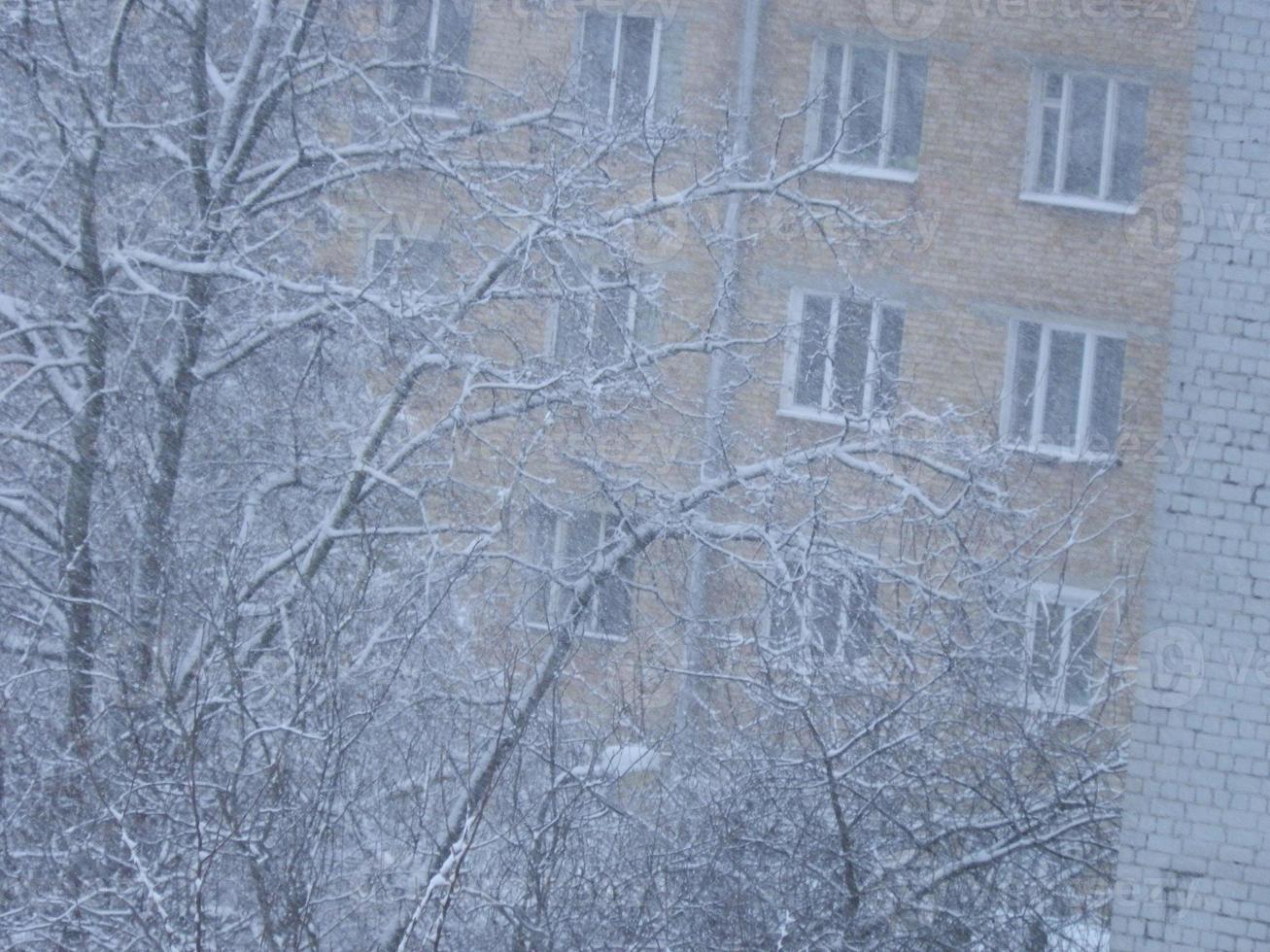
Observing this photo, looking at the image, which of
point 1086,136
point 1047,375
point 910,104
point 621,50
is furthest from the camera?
point 1086,136

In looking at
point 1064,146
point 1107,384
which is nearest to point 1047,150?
point 1064,146

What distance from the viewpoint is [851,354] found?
6.85 metres

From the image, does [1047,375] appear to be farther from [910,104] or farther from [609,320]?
[609,320]

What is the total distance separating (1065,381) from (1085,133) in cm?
163

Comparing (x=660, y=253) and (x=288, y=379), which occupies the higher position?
(x=660, y=253)

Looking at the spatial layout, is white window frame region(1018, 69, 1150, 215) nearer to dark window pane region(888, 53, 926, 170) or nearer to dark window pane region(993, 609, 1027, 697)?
dark window pane region(888, 53, 926, 170)

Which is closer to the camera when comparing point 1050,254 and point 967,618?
point 967,618

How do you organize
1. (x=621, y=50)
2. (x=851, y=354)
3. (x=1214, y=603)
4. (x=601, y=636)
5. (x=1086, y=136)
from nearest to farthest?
(x=1214, y=603), (x=601, y=636), (x=851, y=354), (x=621, y=50), (x=1086, y=136)

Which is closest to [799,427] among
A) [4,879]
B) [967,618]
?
[967,618]

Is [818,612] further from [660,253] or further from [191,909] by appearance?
[191,909]

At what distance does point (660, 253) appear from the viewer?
6.40 metres

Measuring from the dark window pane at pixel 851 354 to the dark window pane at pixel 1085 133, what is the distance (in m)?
2.14

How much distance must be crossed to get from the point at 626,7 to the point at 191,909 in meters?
5.40

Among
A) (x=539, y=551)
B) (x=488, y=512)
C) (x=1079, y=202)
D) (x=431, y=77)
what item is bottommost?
(x=539, y=551)
